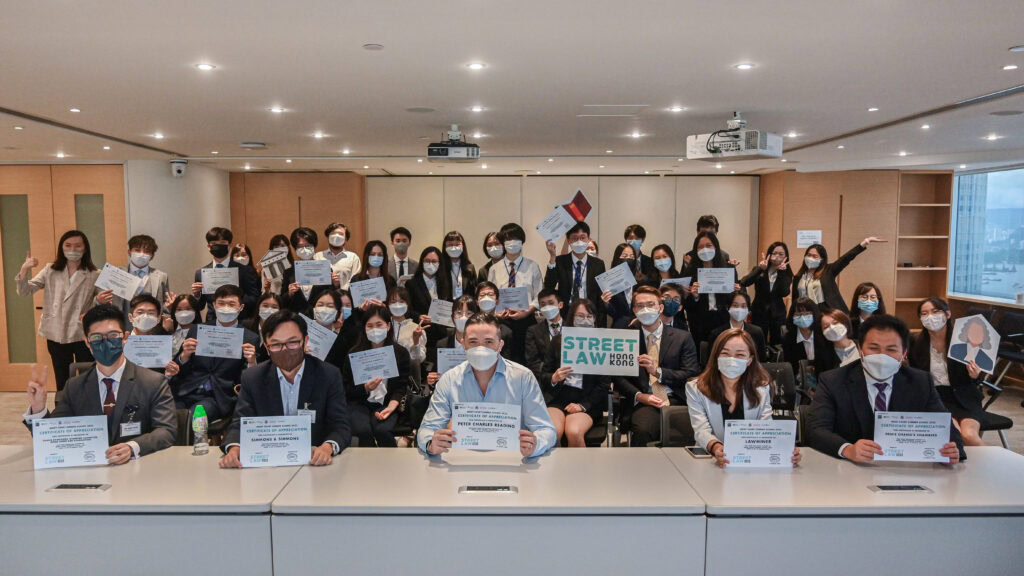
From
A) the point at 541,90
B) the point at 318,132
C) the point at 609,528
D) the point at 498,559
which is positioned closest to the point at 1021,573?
the point at 609,528

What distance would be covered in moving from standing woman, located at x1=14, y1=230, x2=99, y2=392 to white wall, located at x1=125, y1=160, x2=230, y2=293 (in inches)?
94.7

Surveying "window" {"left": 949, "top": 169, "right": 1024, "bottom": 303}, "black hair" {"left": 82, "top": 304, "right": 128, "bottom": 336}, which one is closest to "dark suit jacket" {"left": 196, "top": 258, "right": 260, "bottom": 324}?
"black hair" {"left": 82, "top": 304, "right": 128, "bottom": 336}

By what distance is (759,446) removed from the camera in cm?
273

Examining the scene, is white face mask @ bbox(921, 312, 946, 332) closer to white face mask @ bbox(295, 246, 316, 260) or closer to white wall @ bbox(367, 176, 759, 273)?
white face mask @ bbox(295, 246, 316, 260)

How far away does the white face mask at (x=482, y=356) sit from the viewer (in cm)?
318

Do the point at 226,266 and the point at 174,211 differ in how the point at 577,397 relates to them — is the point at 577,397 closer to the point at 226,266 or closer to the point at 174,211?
the point at 226,266

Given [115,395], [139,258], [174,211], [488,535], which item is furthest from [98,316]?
[174,211]

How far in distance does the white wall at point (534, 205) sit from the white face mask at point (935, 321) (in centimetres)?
714

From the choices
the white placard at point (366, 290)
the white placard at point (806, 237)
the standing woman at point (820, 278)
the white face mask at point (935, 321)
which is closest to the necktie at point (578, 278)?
the white placard at point (366, 290)

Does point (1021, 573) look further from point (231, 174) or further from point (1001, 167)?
point (231, 174)

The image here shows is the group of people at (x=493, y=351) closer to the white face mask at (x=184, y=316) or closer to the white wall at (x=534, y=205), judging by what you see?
the white face mask at (x=184, y=316)

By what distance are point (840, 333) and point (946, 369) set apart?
2.23ft

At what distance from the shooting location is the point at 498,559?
7.70ft

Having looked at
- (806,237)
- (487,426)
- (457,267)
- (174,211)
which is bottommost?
(487,426)
